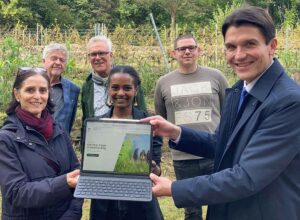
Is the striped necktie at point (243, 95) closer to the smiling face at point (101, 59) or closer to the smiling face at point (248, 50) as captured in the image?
the smiling face at point (248, 50)

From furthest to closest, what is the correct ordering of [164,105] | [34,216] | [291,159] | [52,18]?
[52,18]
[164,105]
[34,216]
[291,159]

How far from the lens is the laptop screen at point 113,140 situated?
274 cm

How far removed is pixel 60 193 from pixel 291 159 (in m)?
1.23

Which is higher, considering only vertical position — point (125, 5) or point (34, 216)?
point (125, 5)

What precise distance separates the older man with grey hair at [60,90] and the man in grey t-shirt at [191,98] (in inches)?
35.8

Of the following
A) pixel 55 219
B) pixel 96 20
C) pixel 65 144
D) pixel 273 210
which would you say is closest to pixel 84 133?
pixel 65 144

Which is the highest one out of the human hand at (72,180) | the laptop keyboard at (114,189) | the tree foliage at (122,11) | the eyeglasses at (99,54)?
the tree foliage at (122,11)

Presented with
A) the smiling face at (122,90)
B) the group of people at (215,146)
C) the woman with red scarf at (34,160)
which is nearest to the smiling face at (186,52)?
the group of people at (215,146)

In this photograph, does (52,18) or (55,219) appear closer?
(55,219)

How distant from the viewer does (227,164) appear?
7.38 ft

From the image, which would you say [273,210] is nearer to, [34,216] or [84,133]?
[84,133]

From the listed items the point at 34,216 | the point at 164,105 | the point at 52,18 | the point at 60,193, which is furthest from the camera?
the point at 52,18

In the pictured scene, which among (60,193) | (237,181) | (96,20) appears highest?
(96,20)

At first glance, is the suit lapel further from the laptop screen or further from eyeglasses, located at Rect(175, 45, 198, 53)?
eyeglasses, located at Rect(175, 45, 198, 53)
